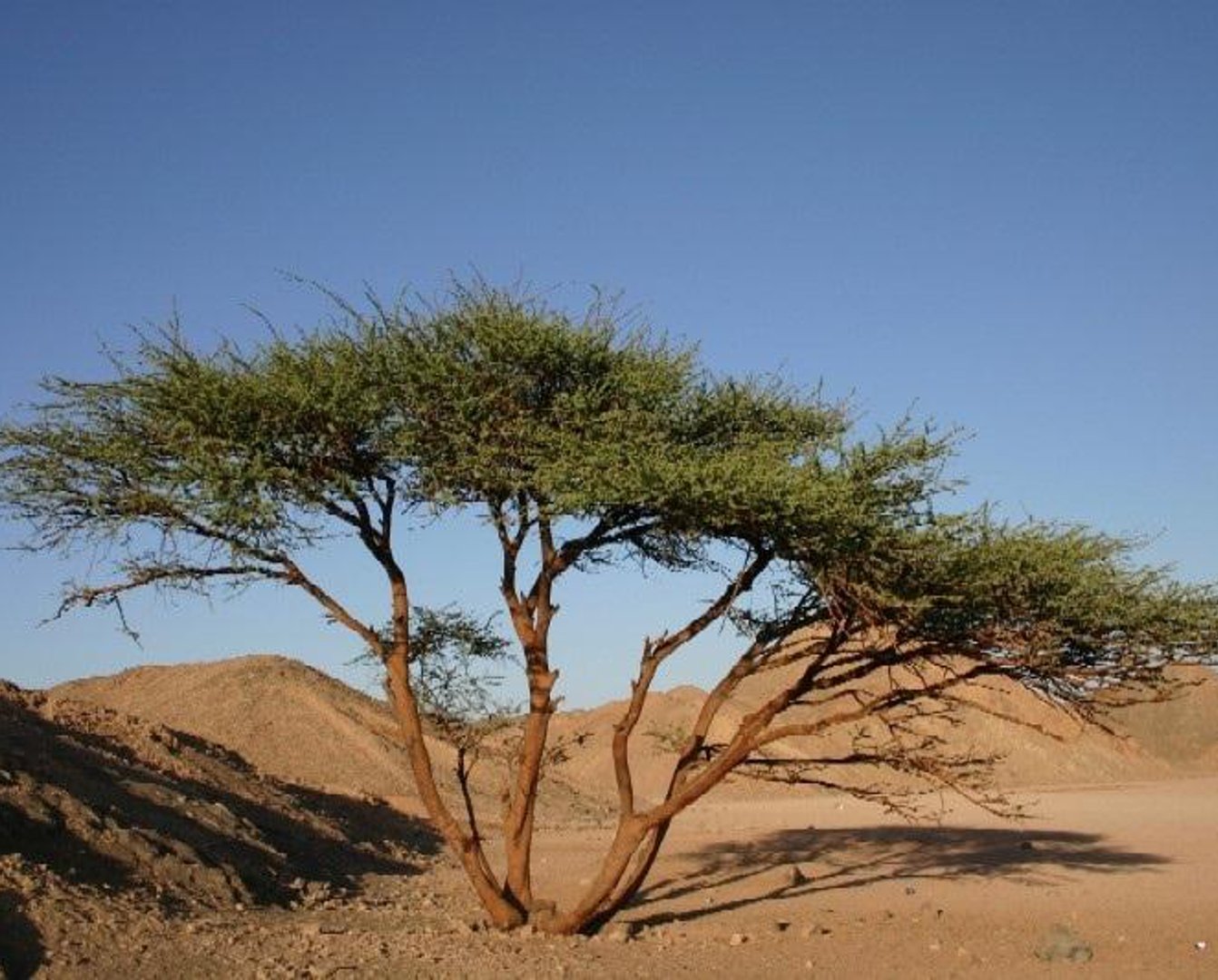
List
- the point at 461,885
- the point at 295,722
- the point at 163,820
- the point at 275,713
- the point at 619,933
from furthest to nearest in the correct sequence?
the point at 275,713, the point at 295,722, the point at 461,885, the point at 163,820, the point at 619,933

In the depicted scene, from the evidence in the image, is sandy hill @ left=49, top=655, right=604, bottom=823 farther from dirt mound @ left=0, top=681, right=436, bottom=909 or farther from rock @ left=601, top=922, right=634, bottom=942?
rock @ left=601, top=922, right=634, bottom=942

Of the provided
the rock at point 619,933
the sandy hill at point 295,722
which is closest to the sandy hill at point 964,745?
the sandy hill at point 295,722

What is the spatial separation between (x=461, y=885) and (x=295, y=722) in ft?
69.8

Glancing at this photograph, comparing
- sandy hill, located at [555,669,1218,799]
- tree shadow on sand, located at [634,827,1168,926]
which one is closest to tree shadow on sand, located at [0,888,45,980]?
tree shadow on sand, located at [634,827,1168,926]

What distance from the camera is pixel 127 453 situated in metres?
12.2

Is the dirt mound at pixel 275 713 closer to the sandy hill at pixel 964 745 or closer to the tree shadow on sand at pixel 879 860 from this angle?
the sandy hill at pixel 964 745

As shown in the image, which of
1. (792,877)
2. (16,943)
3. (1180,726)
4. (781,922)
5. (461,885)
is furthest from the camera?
(1180,726)

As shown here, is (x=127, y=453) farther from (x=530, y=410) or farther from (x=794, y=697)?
(x=794, y=697)

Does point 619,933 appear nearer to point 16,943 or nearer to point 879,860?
point 16,943

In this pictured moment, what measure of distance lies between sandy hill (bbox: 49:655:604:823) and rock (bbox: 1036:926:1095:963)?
2105 cm

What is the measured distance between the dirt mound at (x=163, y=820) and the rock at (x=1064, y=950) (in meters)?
8.52

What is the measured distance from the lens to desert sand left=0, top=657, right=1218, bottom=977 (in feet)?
35.3

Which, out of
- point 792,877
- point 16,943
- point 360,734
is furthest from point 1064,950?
point 360,734

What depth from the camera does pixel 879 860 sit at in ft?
69.9
